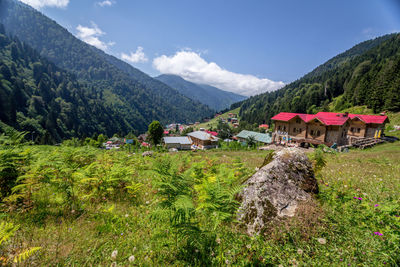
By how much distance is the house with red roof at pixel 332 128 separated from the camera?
3394 cm

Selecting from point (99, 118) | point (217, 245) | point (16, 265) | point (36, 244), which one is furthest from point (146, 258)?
point (99, 118)

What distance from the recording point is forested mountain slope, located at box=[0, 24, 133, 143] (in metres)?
117

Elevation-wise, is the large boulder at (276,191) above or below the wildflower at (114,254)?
Answer: above

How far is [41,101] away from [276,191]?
195m

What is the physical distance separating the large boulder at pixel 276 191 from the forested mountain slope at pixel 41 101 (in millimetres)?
110414

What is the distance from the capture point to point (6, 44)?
183750 mm

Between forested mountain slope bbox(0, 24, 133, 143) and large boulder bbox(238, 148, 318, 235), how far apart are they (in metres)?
110

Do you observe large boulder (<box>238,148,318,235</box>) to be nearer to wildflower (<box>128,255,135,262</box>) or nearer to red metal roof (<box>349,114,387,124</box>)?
wildflower (<box>128,255,135,262</box>)

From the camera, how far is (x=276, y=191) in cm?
388

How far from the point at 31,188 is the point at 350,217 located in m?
7.43

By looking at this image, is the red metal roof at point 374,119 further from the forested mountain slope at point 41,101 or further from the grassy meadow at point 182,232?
the forested mountain slope at point 41,101

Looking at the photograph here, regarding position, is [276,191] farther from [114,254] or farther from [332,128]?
[332,128]

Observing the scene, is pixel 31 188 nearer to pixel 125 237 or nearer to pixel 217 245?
pixel 125 237

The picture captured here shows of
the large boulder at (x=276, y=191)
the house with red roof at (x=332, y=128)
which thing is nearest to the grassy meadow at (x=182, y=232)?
the large boulder at (x=276, y=191)
